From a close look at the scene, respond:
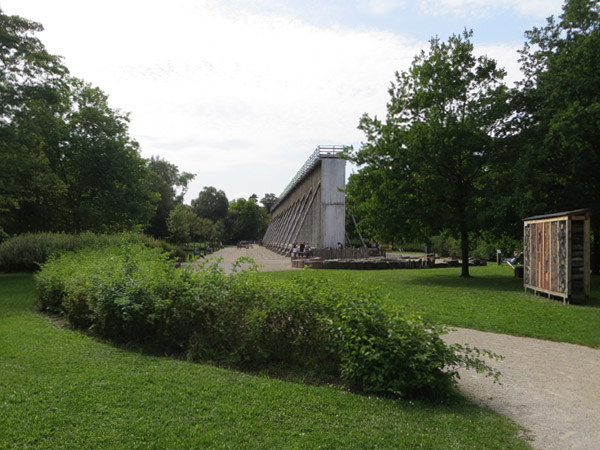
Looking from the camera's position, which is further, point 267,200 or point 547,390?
point 267,200

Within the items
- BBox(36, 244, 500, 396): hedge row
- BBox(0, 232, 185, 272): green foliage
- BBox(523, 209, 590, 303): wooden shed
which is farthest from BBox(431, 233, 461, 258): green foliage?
BBox(36, 244, 500, 396): hedge row

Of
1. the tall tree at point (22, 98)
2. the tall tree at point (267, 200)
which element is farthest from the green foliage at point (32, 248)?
the tall tree at point (267, 200)

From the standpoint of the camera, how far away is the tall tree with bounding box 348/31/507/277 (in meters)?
18.9

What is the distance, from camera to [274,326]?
6098 millimetres

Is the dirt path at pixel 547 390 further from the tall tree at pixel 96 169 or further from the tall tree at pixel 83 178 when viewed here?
the tall tree at pixel 96 169

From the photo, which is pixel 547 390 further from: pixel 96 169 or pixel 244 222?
pixel 244 222

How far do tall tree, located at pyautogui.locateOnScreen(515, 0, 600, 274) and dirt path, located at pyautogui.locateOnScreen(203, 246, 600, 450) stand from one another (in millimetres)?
10255

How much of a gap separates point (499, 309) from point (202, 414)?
9164 mm

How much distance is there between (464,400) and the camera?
16.3ft

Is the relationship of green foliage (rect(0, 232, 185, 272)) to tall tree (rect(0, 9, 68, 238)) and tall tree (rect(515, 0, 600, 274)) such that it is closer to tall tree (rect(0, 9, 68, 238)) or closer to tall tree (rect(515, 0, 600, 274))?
tall tree (rect(0, 9, 68, 238))

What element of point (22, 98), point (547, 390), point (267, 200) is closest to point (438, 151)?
point (547, 390)

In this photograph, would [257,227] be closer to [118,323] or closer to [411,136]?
[411,136]

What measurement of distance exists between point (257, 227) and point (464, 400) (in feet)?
357

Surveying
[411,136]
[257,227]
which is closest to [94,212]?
[411,136]
